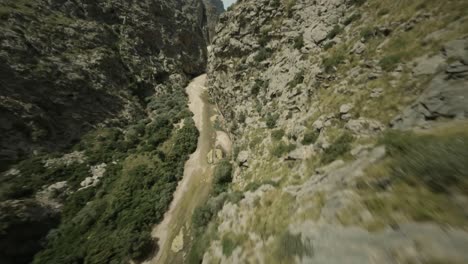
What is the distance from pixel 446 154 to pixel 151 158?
33304 millimetres

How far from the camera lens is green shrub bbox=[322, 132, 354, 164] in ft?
39.2

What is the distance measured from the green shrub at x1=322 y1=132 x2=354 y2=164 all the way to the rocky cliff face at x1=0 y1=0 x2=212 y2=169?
36477 millimetres

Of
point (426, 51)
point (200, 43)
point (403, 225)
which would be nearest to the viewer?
point (403, 225)

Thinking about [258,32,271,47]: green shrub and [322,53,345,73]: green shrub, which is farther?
[258,32,271,47]: green shrub

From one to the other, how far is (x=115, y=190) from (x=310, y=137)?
26491 millimetres

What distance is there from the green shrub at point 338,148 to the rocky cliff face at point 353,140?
0.25ft

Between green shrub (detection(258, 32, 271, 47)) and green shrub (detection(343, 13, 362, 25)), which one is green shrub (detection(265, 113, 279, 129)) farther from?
green shrub (detection(258, 32, 271, 47))

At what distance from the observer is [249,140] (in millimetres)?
23641

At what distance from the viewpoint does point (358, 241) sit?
5.85 meters

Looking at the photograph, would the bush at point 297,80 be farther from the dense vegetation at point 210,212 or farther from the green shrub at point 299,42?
the dense vegetation at point 210,212

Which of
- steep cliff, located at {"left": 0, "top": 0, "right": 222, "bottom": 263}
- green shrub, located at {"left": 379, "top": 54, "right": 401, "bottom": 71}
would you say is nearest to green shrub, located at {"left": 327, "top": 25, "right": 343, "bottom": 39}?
green shrub, located at {"left": 379, "top": 54, "right": 401, "bottom": 71}

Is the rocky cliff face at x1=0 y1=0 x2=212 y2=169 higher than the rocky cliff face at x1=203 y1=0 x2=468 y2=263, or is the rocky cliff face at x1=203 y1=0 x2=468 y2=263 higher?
the rocky cliff face at x1=0 y1=0 x2=212 y2=169

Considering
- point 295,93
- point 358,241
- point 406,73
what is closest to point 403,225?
point 358,241

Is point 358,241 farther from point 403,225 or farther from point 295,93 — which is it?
point 295,93
